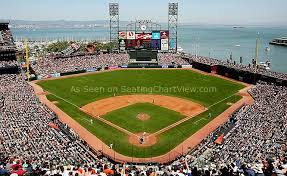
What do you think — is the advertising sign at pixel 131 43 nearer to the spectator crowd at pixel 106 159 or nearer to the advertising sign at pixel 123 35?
the advertising sign at pixel 123 35

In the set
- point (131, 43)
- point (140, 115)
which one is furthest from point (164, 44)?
point (140, 115)

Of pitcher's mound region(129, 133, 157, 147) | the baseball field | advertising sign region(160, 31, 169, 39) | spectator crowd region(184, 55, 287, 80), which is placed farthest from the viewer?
advertising sign region(160, 31, 169, 39)

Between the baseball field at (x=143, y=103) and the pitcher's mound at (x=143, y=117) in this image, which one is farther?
the pitcher's mound at (x=143, y=117)

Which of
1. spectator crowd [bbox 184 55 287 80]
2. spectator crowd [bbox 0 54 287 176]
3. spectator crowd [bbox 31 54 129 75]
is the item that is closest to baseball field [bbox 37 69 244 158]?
spectator crowd [bbox 0 54 287 176]

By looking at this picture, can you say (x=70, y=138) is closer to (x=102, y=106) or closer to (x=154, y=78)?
(x=102, y=106)

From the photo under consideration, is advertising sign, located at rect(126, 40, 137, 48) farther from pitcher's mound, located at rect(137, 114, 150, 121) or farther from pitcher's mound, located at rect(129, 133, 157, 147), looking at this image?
pitcher's mound, located at rect(129, 133, 157, 147)

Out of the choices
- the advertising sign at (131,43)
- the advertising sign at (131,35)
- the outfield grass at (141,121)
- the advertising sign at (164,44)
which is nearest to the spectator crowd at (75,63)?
the advertising sign at (131,43)

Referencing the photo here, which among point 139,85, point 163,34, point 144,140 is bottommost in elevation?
point 144,140

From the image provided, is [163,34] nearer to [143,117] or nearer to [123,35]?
[123,35]

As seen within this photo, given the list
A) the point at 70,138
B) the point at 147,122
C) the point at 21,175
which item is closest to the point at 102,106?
the point at 147,122
